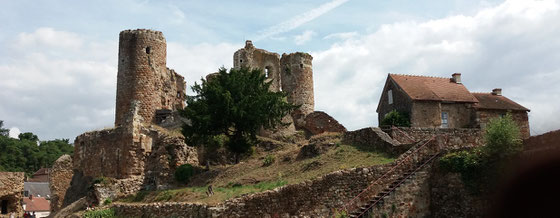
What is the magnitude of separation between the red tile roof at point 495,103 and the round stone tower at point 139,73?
23.3m

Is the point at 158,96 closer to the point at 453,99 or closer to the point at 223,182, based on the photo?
the point at 223,182

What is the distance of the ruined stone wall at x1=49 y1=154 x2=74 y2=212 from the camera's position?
35188 mm

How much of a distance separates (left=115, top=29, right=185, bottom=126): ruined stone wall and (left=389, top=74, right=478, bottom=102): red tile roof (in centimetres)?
1737

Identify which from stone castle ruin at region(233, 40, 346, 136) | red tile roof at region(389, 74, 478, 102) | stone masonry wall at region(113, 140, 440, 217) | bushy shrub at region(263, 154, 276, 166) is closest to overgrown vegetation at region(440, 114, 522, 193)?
stone masonry wall at region(113, 140, 440, 217)

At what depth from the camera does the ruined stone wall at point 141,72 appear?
3656 cm

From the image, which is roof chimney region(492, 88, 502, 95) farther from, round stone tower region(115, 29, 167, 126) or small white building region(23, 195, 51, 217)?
small white building region(23, 195, 51, 217)

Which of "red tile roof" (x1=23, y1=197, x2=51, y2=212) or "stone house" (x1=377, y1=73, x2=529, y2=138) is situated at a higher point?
"stone house" (x1=377, y1=73, x2=529, y2=138)

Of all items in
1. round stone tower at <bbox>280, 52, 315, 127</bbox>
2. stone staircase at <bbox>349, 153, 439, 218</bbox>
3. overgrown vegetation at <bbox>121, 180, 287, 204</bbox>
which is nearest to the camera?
stone staircase at <bbox>349, 153, 439, 218</bbox>

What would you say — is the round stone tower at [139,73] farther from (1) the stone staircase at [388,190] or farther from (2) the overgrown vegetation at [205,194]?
(1) the stone staircase at [388,190]

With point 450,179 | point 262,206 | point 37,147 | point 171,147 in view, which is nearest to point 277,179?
point 262,206

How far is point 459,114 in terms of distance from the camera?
34094 mm

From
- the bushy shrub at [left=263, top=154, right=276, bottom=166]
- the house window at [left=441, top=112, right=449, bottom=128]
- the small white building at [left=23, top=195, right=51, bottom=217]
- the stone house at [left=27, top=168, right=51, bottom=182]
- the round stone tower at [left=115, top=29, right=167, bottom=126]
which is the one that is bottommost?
the small white building at [left=23, top=195, right=51, bottom=217]

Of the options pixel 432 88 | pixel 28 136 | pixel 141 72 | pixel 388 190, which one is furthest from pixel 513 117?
pixel 28 136

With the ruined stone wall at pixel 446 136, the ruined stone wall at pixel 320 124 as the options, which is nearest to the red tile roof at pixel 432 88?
the ruined stone wall at pixel 320 124
